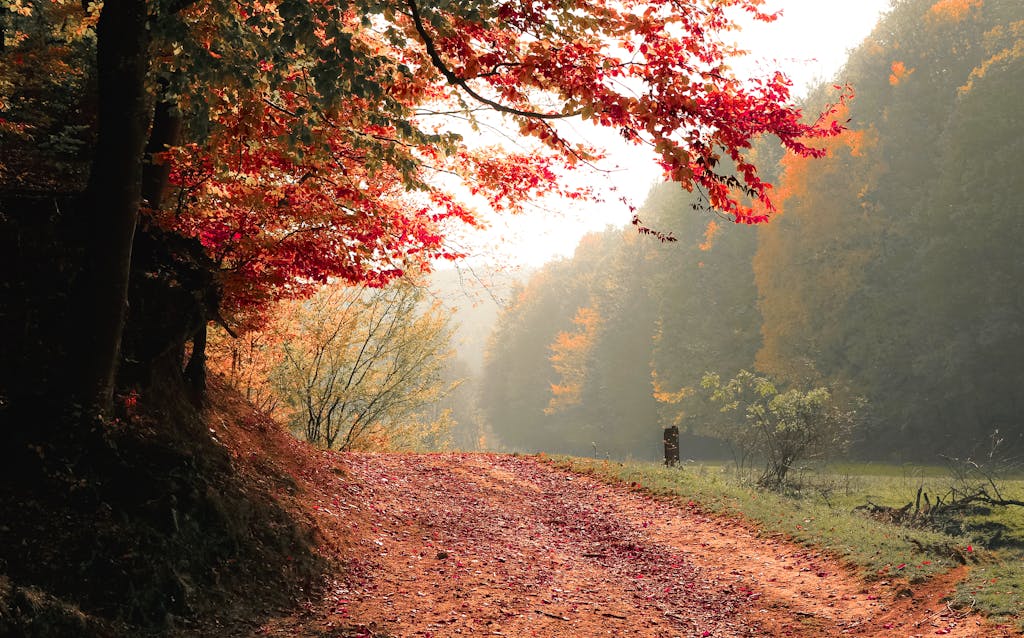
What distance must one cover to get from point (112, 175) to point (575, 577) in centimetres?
682

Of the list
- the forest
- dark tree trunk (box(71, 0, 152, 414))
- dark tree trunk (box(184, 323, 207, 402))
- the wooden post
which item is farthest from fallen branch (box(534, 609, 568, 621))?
the forest

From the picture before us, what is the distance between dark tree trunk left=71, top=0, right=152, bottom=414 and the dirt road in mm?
2894

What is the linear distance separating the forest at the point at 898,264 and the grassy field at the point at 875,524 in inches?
303

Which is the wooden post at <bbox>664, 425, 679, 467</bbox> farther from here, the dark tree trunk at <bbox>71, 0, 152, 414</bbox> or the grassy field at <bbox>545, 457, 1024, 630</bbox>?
the dark tree trunk at <bbox>71, 0, 152, 414</bbox>

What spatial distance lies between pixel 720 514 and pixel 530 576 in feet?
15.3

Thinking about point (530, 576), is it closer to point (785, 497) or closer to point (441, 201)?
point (441, 201)

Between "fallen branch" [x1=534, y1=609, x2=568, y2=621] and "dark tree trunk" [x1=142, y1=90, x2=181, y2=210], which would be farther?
"dark tree trunk" [x1=142, y1=90, x2=181, y2=210]

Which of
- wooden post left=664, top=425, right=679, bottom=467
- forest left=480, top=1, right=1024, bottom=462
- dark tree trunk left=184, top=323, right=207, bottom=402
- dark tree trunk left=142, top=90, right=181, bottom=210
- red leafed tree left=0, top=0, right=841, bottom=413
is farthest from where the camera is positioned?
forest left=480, top=1, right=1024, bottom=462

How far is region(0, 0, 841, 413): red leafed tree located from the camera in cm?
550

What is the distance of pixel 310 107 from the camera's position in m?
6.18

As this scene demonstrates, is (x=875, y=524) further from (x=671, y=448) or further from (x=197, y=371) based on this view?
(x=197, y=371)

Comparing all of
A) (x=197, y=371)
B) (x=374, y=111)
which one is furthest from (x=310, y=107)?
(x=197, y=371)

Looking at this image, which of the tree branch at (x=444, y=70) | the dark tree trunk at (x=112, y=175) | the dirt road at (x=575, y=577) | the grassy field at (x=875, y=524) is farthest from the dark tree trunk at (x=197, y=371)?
the grassy field at (x=875, y=524)

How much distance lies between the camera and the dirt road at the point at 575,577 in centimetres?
682
